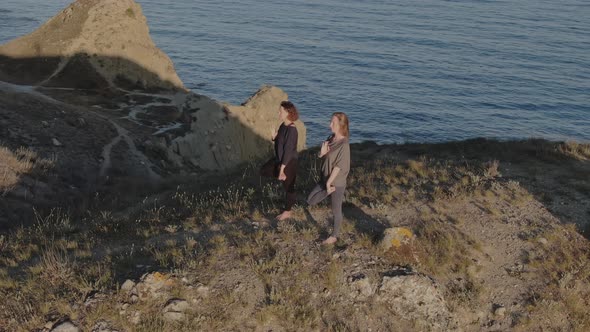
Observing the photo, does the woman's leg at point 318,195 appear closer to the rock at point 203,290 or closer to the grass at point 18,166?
the rock at point 203,290

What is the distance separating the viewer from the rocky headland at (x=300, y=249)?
28.1 ft

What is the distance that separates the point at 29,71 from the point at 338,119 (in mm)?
30377

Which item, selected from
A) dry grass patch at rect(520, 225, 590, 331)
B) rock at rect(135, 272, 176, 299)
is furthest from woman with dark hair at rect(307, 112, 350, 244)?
dry grass patch at rect(520, 225, 590, 331)

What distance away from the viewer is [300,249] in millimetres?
10406

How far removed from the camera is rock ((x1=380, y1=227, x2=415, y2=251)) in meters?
10.5

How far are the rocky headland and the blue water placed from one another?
28.0 m

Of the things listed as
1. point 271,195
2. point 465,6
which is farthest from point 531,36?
point 271,195

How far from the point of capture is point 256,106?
34.1 m

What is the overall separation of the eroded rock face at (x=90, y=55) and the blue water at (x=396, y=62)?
16741 mm

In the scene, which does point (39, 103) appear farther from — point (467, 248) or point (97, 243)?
point (467, 248)

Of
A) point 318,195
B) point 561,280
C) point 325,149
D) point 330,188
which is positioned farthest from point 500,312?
point 325,149

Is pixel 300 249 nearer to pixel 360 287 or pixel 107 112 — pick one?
pixel 360 287

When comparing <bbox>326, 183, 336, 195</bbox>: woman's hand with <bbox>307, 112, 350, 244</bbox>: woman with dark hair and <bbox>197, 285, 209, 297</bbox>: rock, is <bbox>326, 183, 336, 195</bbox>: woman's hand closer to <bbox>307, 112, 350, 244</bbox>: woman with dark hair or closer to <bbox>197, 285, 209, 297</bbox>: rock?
<bbox>307, 112, 350, 244</bbox>: woman with dark hair

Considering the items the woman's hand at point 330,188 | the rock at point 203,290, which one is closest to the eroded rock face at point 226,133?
the woman's hand at point 330,188
